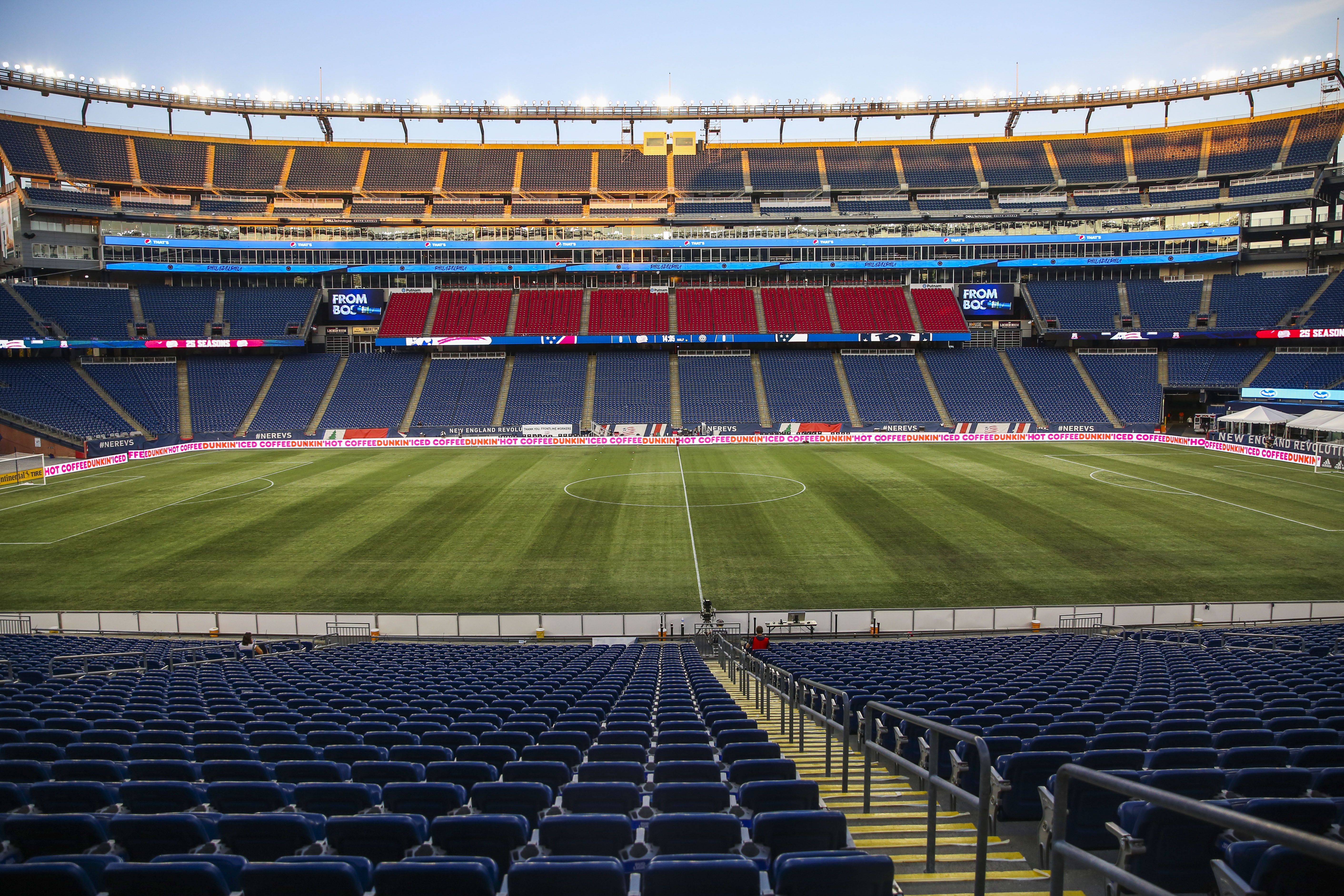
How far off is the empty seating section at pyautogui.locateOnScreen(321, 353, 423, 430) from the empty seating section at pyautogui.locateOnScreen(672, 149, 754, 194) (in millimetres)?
38441

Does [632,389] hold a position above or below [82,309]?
below

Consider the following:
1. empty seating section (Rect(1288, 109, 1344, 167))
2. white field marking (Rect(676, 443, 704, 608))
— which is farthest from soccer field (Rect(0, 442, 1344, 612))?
empty seating section (Rect(1288, 109, 1344, 167))

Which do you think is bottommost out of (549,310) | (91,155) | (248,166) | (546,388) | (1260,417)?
(1260,417)

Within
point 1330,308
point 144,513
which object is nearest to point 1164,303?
point 1330,308

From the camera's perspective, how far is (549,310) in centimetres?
8175

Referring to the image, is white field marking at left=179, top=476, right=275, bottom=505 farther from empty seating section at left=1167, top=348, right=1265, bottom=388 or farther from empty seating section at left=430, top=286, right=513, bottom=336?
empty seating section at left=1167, top=348, right=1265, bottom=388

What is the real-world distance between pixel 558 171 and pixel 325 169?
27.0 metres

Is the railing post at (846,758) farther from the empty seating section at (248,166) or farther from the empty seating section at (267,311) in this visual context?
the empty seating section at (248,166)

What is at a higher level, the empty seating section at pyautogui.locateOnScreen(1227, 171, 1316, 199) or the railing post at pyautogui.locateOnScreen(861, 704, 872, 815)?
the empty seating section at pyautogui.locateOnScreen(1227, 171, 1316, 199)

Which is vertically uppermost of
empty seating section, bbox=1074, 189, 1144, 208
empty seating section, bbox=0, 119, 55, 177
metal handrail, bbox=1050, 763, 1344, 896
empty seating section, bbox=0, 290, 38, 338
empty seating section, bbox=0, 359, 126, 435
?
empty seating section, bbox=0, 119, 55, 177

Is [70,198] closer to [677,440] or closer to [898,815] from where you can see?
[677,440]

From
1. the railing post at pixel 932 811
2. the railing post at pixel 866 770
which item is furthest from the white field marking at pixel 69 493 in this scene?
the railing post at pixel 932 811

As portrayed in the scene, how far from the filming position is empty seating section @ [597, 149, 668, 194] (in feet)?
297

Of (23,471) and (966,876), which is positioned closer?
(966,876)
